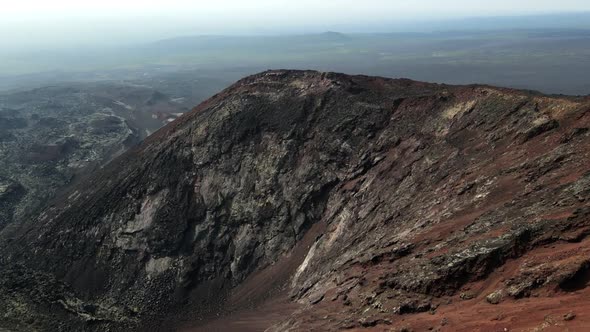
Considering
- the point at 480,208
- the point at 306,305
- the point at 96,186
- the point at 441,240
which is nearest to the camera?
the point at 441,240

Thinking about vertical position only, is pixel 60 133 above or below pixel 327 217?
above

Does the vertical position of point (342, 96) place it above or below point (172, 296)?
above

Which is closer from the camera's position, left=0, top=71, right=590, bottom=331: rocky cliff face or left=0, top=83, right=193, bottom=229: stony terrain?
left=0, top=71, right=590, bottom=331: rocky cliff face

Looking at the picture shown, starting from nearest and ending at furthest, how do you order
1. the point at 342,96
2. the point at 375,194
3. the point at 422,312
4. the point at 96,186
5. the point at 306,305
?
the point at 422,312 → the point at 306,305 → the point at 375,194 → the point at 342,96 → the point at 96,186

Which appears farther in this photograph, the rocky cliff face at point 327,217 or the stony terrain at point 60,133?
the stony terrain at point 60,133

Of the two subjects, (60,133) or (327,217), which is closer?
(327,217)

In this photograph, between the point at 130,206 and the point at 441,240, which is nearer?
the point at 441,240

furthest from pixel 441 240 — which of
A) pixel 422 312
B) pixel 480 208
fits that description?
pixel 422 312

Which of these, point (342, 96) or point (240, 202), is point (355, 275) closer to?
point (240, 202)
